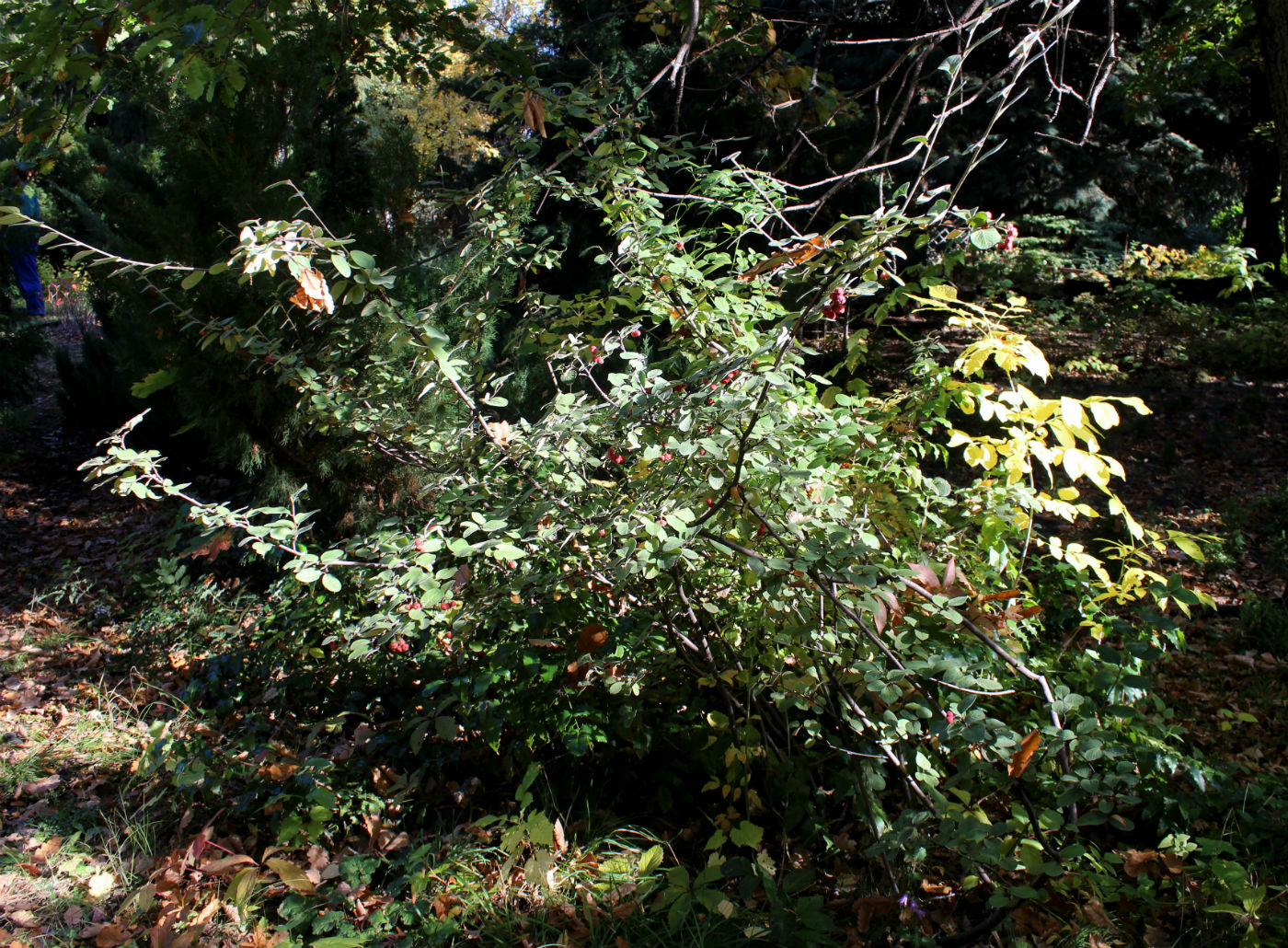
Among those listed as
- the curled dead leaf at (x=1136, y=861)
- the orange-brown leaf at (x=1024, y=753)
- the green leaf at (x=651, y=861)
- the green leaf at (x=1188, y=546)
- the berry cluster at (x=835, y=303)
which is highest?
the berry cluster at (x=835, y=303)

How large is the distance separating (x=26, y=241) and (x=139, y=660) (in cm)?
536

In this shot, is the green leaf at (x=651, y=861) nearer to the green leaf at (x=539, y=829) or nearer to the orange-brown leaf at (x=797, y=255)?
the green leaf at (x=539, y=829)

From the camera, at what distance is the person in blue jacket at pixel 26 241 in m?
4.19

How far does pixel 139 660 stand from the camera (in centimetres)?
377

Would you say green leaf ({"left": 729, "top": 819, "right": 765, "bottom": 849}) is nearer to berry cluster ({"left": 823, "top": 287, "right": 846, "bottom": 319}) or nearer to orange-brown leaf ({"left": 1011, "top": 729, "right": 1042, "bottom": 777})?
orange-brown leaf ({"left": 1011, "top": 729, "right": 1042, "bottom": 777})

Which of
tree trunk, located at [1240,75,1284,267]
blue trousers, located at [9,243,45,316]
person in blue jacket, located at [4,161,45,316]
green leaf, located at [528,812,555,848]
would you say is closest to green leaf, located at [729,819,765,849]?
green leaf, located at [528,812,555,848]

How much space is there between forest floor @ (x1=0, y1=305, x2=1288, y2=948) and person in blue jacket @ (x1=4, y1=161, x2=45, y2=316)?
1685mm

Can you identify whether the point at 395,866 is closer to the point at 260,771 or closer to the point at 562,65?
the point at 260,771

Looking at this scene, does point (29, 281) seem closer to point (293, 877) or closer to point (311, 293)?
point (293, 877)

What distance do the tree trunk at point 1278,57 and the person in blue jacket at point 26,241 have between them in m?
4.68

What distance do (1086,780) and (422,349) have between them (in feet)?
5.57

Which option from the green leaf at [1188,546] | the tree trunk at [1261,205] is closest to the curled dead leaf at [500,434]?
the green leaf at [1188,546]

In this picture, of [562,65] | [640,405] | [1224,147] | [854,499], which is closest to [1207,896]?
[854,499]

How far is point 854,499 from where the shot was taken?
2242 millimetres
